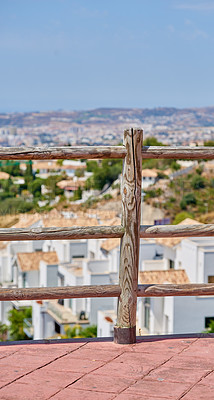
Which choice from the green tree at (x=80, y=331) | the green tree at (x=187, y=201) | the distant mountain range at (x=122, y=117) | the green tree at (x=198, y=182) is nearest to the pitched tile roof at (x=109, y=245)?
the green tree at (x=80, y=331)

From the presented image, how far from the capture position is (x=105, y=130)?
11719 centimetres

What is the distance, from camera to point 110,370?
281cm

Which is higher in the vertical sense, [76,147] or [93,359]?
[76,147]

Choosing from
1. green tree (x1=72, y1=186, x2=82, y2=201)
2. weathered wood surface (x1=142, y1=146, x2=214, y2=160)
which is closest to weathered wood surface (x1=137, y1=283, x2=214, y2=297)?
weathered wood surface (x1=142, y1=146, x2=214, y2=160)

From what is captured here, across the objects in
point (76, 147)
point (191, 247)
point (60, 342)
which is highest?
point (76, 147)

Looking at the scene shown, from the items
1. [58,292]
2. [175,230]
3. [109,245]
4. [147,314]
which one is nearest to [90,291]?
[58,292]

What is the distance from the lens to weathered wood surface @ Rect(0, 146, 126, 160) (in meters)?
3.13

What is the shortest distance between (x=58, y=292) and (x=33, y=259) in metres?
28.2

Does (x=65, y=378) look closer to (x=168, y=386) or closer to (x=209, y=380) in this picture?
(x=168, y=386)

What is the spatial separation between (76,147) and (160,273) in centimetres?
1803

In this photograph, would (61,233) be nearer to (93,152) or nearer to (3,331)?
(93,152)

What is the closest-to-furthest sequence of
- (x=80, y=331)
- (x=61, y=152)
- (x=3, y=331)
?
(x=61, y=152), (x=80, y=331), (x=3, y=331)

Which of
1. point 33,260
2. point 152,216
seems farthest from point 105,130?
point 33,260

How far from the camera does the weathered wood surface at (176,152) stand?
325 centimetres
